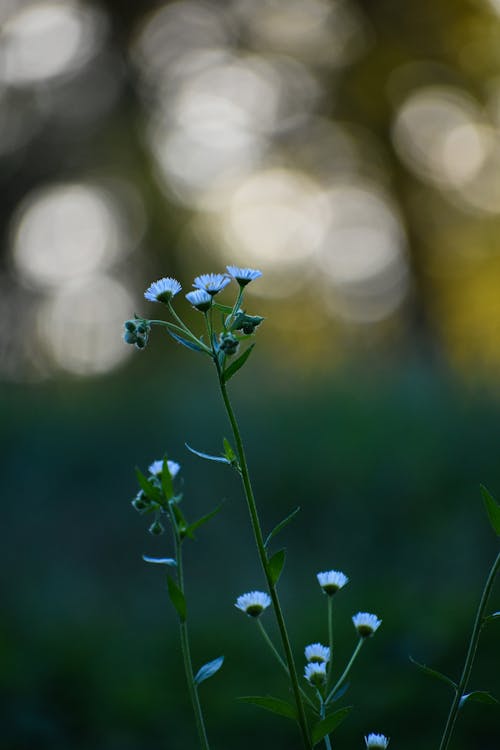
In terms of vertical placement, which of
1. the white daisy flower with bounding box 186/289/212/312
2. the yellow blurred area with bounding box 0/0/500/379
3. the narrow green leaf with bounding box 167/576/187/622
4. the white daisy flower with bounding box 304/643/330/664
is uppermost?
the yellow blurred area with bounding box 0/0/500/379

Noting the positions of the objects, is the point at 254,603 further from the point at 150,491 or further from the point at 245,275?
the point at 245,275

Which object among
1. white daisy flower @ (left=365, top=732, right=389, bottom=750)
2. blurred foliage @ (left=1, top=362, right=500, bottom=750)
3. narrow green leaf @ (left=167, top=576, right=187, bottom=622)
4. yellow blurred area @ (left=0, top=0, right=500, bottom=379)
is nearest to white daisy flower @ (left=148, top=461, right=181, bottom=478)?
narrow green leaf @ (left=167, top=576, right=187, bottom=622)

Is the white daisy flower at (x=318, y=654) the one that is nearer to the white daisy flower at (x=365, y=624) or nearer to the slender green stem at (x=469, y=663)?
the white daisy flower at (x=365, y=624)

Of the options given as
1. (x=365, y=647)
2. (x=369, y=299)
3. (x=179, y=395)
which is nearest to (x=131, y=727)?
(x=365, y=647)

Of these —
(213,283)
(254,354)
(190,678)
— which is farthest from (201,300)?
(254,354)

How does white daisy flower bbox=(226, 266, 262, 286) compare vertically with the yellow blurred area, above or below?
below

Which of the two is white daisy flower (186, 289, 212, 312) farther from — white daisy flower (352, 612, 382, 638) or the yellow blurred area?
the yellow blurred area

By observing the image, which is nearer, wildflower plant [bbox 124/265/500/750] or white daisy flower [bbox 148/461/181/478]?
wildflower plant [bbox 124/265/500/750]

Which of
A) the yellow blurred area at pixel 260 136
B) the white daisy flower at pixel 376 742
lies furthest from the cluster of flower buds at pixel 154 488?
the yellow blurred area at pixel 260 136

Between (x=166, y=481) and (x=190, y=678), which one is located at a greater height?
(x=166, y=481)
